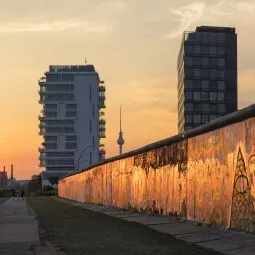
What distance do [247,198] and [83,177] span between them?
151 feet

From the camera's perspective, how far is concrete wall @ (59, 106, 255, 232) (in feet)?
50.5

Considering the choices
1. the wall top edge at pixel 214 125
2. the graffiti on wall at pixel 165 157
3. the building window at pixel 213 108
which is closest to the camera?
the wall top edge at pixel 214 125

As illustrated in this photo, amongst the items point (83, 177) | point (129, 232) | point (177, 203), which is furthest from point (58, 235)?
point (83, 177)

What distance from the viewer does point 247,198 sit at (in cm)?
1510

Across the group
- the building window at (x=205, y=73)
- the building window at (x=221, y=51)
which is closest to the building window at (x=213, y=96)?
the building window at (x=205, y=73)

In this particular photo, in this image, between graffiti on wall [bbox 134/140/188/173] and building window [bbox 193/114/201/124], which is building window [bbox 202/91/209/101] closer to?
building window [bbox 193/114/201/124]

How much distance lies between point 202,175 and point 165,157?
5.54m

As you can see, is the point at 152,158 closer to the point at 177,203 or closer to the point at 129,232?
the point at 177,203

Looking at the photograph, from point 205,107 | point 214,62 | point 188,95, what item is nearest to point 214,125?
point 188,95

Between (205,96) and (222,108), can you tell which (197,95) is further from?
(222,108)

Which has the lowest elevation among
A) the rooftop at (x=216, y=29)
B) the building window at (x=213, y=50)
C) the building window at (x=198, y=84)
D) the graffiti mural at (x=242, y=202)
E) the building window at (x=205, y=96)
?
the graffiti mural at (x=242, y=202)

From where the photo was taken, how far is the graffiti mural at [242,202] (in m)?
14.9

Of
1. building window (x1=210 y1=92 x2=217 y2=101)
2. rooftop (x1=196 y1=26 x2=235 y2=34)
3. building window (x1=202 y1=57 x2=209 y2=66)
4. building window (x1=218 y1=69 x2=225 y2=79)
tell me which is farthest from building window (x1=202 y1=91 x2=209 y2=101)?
rooftop (x1=196 y1=26 x2=235 y2=34)

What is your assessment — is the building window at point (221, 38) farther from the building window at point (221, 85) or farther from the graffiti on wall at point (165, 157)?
the graffiti on wall at point (165, 157)
